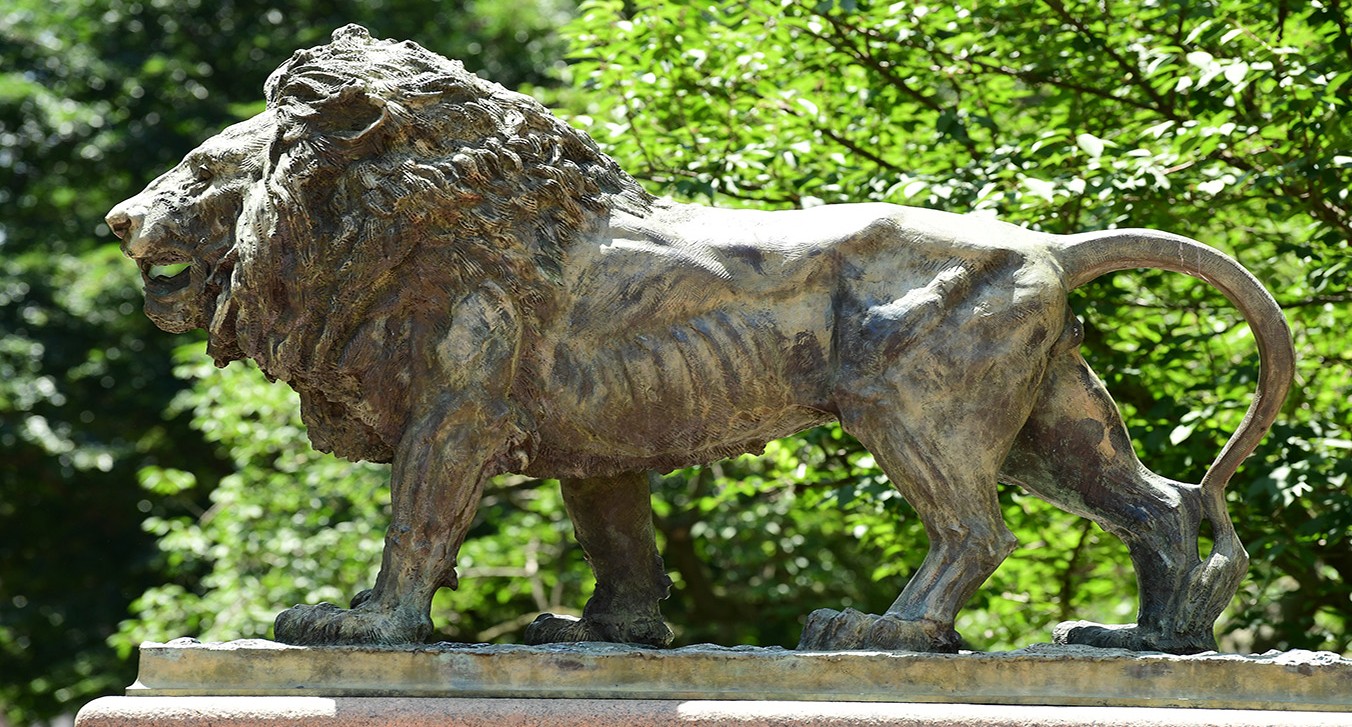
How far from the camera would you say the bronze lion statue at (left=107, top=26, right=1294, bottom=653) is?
4809 millimetres

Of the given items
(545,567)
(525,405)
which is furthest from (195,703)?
(545,567)

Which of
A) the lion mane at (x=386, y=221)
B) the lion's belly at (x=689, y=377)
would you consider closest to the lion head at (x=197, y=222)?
the lion mane at (x=386, y=221)

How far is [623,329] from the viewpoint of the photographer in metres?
4.93

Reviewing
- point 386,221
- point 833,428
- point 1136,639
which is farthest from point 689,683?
point 833,428

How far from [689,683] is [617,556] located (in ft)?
2.80

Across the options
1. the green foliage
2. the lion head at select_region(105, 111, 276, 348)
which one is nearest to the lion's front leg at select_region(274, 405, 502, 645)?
the lion head at select_region(105, 111, 276, 348)

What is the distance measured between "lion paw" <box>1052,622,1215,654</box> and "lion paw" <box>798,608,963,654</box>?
48 cm

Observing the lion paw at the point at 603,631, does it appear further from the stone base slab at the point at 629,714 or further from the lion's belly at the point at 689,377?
the stone base slab at the point at 629,714

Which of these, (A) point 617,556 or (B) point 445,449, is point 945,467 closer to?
(A) point 617,556

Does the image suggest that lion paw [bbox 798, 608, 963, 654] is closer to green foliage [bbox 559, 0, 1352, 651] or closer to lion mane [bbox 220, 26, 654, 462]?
lion mane [bbox 220, 26, 654, 462]

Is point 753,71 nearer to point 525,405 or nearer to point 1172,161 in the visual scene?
point 1172,161

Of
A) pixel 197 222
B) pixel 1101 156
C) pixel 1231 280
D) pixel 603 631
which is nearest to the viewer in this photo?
pixel 1231 280

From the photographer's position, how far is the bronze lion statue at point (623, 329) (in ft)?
15.8

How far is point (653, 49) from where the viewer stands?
29.8 feet
